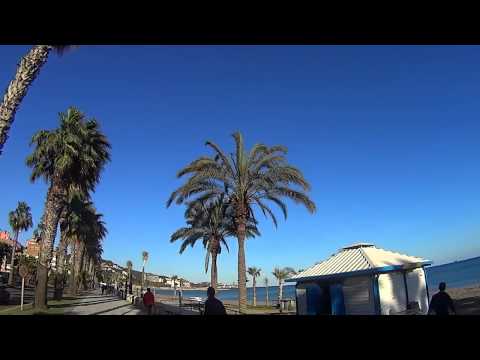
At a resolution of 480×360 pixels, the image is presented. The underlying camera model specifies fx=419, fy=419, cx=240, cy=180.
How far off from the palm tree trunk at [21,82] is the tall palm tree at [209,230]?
13.9m

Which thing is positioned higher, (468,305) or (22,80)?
(22,80)

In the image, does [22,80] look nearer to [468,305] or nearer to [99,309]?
[99,309]

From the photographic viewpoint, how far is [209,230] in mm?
29203

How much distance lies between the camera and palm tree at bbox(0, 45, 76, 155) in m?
12.9

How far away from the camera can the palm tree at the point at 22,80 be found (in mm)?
12898

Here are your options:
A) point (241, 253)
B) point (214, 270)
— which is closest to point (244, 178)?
point (241, 253)

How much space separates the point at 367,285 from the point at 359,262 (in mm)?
1143

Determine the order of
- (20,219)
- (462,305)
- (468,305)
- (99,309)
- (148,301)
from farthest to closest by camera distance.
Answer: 1. (20,219)
2. (99,309)
3. (462,305)
4. (468,305)
5. (148,301)

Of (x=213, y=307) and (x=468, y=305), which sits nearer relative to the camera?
(x=213, y=307)

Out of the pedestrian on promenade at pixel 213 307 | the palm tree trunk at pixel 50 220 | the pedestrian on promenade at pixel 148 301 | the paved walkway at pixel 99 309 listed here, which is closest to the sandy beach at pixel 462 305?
the pedestrian on promenade at pixel 213 307
